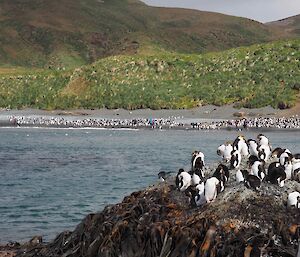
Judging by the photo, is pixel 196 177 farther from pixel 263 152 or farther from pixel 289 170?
pixel 263 152

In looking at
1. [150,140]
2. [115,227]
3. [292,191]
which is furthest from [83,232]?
[150,140]

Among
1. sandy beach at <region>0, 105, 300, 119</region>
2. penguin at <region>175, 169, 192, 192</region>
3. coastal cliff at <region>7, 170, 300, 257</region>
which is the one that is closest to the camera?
coastal cliff at <region>7, 170, 300, 257</region>

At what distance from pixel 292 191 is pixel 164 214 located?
251 cm

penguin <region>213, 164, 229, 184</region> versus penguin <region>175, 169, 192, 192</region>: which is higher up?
penguin <region>213, 164, 229, 184</region>

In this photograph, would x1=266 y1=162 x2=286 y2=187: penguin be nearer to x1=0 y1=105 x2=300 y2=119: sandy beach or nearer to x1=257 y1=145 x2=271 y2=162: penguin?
x1=257 y1=145 x2=271 y2=162: penguin

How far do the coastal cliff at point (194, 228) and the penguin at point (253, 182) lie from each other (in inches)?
5.2

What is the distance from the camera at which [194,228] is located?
1082cm

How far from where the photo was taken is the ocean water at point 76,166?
19.8 meters

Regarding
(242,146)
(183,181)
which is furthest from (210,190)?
(242,146)

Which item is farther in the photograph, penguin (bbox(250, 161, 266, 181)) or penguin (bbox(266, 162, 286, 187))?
penguin (bbox(250, 161, 266, 181))

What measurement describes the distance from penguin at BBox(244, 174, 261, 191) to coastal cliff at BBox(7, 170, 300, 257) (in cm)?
13

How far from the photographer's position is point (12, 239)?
16.4 metres

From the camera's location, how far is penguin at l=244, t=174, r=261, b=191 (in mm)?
12052

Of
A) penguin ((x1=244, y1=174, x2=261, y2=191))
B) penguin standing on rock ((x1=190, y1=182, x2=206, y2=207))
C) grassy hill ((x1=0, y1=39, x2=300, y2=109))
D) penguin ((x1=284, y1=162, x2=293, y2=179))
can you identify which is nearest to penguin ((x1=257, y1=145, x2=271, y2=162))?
penguin ((x1=284, y1=162, x2=293, y2=179))
